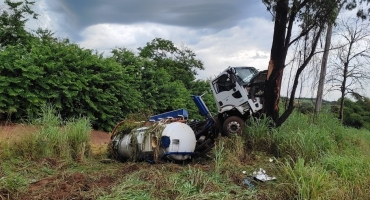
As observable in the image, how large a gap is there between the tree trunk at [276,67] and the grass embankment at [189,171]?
957mm

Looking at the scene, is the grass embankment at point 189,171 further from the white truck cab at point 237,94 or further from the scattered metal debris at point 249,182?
the white truck cab at point 237,94

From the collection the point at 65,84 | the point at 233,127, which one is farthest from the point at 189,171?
the point at 65,84

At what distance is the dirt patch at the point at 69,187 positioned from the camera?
4.20m

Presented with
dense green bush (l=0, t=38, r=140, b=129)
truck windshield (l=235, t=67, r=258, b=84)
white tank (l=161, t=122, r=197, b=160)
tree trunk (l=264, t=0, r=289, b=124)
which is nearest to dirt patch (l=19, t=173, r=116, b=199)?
white tank (l=161, t=122, r=197, b=160)

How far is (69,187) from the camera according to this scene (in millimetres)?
4434

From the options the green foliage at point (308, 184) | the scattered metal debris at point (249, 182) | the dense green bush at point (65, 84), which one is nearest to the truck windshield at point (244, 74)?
the dense green bush at point (65, 84)

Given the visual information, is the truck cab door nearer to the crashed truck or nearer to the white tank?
the crashed truck

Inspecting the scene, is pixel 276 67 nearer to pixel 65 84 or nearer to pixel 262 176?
pixel 262 176

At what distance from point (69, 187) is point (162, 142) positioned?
8.03ft

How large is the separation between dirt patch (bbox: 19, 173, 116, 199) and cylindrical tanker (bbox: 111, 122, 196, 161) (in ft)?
5.59

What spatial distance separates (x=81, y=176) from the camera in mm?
4949

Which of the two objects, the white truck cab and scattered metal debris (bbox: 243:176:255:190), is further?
the white truck cab

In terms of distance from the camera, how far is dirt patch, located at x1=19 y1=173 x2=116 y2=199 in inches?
165

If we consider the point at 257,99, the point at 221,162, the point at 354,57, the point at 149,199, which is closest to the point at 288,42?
the point at 257,99
